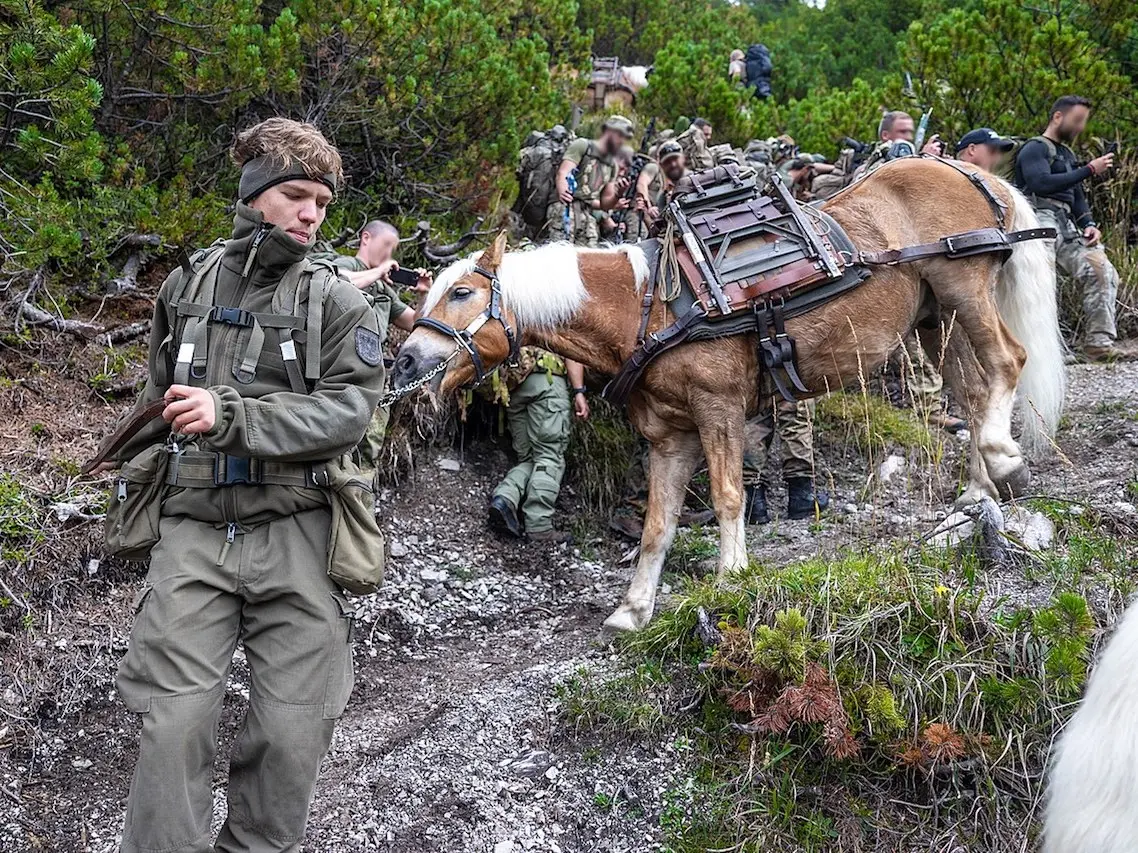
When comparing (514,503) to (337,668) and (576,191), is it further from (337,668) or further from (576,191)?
(337,668)

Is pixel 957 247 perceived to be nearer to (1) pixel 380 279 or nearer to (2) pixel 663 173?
→ (1) pixel 380 279

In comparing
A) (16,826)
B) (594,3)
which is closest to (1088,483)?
(16,826)

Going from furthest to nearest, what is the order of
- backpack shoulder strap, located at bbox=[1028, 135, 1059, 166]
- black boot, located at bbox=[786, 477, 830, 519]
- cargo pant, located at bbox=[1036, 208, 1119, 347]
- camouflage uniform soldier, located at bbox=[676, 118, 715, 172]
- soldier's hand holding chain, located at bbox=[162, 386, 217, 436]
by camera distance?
camouflage uniform soldier, located at bbox=[676, 118, 715, 172] → cargo pant, located at bbox=[1036, 208, 1119, 347] → backpack shoulder strap, located at bbox=[1028, 135, 1059, 166] → black boot, located at bbox=[786, 477, 830, 519] → soldier's hand holding chain, located at bbox=[162, 386, 217, 436]

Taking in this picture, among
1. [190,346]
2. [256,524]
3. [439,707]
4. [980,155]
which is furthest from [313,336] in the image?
[980,155]

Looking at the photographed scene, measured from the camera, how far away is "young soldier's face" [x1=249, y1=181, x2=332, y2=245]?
2814 millimetres

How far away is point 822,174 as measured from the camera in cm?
844

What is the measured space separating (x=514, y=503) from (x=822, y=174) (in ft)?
14.3

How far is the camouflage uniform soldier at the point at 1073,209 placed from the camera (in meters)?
7.34

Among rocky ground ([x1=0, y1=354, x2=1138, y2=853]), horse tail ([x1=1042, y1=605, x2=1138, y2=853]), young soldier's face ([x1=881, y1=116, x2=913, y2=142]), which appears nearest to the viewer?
horse tail ([x1=1042, y1=605, x2=1138, y2=853])

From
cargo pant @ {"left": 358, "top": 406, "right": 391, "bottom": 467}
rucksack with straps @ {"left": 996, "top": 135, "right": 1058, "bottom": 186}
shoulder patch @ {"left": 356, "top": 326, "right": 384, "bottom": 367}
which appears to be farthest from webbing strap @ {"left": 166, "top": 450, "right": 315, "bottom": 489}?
rucksack with straps @ {"left": 996, "top": 135, "right": 1058, "bottom": 186}

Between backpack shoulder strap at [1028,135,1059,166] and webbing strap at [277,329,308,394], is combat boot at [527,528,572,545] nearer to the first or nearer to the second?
webbing strap at [277,329,308,394]

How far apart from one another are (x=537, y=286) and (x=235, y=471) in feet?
7.56

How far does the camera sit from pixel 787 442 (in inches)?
255

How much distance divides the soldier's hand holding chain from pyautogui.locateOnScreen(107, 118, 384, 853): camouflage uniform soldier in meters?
0.03
